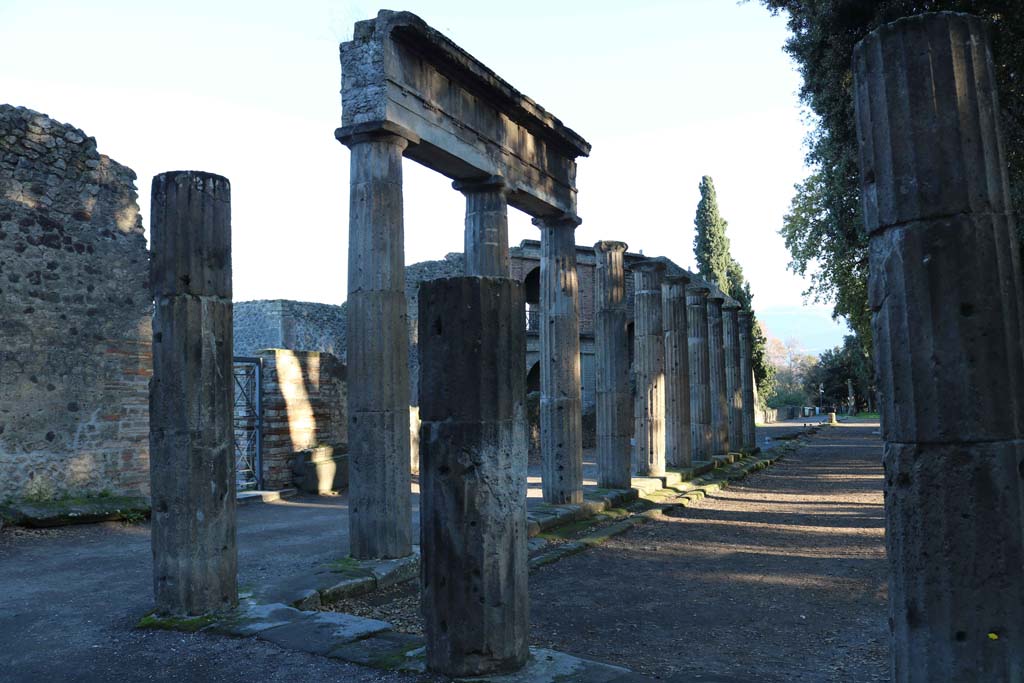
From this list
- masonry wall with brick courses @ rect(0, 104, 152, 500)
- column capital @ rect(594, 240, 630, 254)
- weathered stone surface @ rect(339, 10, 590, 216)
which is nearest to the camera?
weathered stone surface @ rect(339, 10, 590, 216)

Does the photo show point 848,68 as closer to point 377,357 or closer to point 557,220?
point 557,220

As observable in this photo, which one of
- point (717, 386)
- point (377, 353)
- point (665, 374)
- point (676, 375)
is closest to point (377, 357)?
point (377, 353)

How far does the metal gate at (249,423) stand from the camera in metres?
13.8

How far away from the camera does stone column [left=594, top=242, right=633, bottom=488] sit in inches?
498

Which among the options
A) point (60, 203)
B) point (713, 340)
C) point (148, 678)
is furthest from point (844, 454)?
point (148, 678)

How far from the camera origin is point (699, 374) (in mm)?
18406

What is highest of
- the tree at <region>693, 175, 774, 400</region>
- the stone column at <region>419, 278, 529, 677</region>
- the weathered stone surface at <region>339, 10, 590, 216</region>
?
the tree at <region>693, 175, 774, 400</region>

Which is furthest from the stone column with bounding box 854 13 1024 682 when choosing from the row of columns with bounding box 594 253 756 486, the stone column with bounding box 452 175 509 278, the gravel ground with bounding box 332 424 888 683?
the row of columns with bounding box 594 253 756 486

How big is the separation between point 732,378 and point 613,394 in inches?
414

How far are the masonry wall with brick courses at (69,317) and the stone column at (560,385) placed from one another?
574cm

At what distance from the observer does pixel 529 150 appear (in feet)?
35.8

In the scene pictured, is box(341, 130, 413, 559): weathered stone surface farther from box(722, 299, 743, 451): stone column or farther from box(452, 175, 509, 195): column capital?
box(722, 299, 743, 451): stone column

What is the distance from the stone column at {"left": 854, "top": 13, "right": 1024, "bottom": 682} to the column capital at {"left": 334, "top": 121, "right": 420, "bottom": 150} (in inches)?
193

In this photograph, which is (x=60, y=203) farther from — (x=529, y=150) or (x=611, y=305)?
(x=611, y=305)
